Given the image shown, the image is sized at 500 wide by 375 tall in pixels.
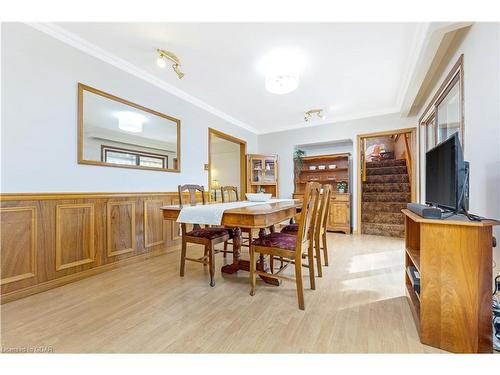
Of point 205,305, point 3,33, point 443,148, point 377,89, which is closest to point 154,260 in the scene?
point 205,305

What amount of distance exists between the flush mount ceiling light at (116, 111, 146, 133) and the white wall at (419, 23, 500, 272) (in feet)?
11.0

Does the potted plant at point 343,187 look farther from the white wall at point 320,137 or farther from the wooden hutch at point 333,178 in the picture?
the white wall at point 320,137

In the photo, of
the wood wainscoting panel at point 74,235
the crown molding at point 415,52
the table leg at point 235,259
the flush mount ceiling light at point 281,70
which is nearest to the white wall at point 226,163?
the flush mount ceiling light at point 281,70

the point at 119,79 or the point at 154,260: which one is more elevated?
the point at 119,79

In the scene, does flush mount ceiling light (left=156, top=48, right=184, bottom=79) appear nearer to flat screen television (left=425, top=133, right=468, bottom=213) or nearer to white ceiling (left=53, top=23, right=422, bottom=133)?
white ceiling (left=53, top=23, right=422, bottom=133)

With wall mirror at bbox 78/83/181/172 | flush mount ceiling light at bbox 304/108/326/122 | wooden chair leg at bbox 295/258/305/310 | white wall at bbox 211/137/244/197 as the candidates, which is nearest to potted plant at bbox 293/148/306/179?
flush mount ceiling light at bbox 304/108/326/122

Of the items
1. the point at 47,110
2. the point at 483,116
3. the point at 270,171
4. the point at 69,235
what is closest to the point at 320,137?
the point at 270,171

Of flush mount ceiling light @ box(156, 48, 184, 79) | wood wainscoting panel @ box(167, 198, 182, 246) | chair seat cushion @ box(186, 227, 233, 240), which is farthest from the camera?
wood wainscoting panel @ box(167, 198, 182, 246)

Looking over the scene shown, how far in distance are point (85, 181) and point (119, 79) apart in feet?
4.23

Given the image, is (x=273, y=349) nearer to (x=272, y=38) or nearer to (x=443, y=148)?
(x=443, y=148)

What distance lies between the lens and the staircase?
436 centimetres

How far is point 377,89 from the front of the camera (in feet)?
10.9

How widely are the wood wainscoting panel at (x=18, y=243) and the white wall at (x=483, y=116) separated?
11.5 feet

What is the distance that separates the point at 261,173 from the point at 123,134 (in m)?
3.18
